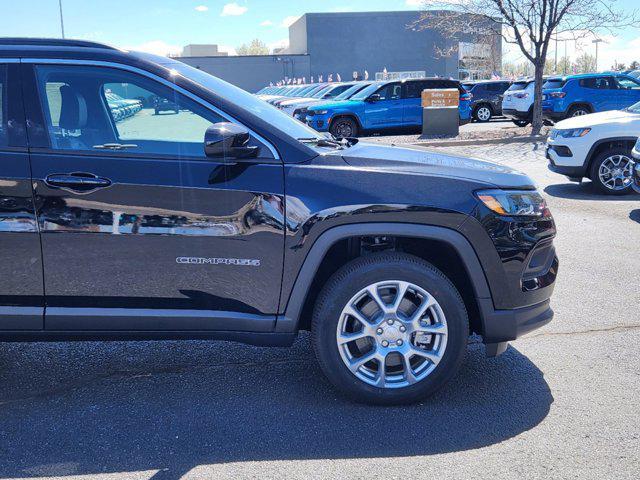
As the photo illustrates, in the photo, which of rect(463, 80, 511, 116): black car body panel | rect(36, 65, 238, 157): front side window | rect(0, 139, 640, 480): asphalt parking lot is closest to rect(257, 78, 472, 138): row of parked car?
rect(463, 80, 511, 116): black car body panel

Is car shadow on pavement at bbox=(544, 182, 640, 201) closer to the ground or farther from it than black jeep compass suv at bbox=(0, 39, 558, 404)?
closer to the ground

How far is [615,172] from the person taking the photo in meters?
9.62

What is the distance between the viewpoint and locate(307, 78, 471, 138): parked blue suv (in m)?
19.7

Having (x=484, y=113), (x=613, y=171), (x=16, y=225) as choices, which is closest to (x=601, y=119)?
(x=613, y=171)

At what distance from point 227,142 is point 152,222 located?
556 mm

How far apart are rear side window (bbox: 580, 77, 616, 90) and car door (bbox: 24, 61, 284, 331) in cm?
1843

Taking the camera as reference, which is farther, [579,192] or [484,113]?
[484,113]

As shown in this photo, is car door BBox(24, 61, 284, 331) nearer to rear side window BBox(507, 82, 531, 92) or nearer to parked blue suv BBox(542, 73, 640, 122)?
parked blue suv BBox(542, 73, 640, 122)

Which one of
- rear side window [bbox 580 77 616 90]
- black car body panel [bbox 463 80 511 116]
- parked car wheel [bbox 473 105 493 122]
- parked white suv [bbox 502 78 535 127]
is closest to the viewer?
rear side window [bbox 580 77 616 90]

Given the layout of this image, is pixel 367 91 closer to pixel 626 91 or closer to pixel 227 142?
pixel 626 91

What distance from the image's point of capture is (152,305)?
11.2 ft

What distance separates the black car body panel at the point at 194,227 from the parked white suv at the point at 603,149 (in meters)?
6.86

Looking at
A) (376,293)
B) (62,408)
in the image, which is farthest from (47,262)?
(376,293)

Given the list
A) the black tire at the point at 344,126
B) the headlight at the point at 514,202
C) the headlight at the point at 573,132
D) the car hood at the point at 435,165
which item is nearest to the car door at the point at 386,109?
the black tire at the point at 344,126
